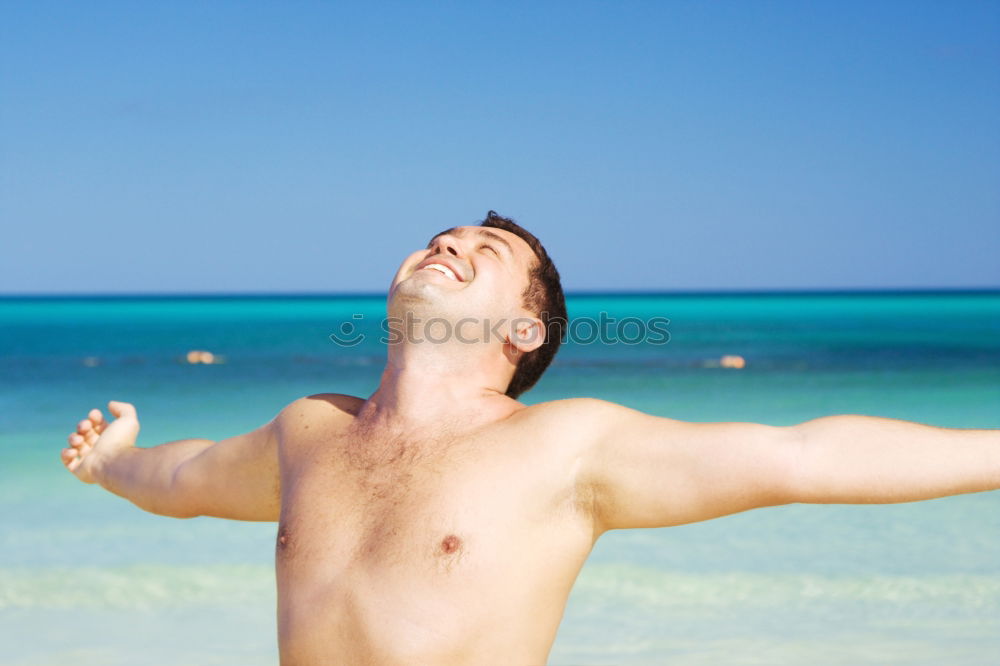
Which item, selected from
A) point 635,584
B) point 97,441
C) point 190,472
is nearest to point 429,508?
point 190,472

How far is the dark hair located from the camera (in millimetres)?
3027

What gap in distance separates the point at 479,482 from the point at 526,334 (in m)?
0.66

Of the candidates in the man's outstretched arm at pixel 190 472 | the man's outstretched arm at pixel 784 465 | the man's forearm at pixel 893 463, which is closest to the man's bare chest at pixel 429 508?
the man's outstretched arm at pixel 784 465

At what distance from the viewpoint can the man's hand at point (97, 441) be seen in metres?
3.30

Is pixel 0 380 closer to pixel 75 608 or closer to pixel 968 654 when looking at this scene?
pixel 75 608

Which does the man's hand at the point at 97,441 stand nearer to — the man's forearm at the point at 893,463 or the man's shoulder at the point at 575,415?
the man's shoulder at the point at 575,415

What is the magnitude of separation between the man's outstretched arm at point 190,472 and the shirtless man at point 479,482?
0.15ft

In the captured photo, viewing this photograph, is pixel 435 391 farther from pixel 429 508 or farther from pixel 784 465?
pixel 784 465

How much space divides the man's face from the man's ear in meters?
0.04

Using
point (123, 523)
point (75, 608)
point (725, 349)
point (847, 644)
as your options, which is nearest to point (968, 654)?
point (847, 644)

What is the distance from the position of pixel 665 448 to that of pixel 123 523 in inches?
225

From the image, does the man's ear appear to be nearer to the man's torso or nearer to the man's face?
the man's face

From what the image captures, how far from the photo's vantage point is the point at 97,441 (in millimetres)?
3350

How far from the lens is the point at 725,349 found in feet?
84.8
